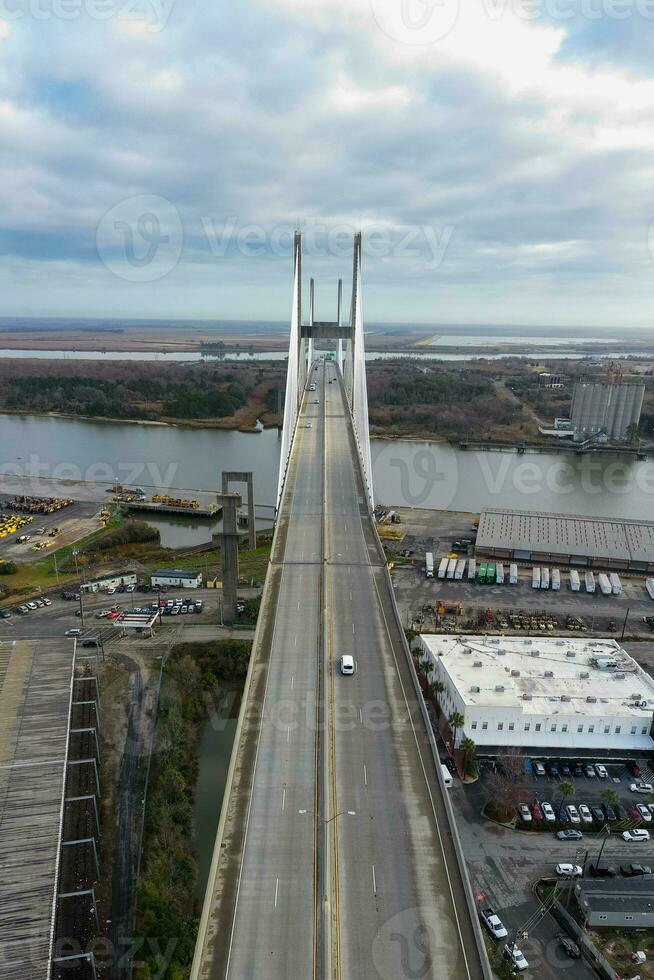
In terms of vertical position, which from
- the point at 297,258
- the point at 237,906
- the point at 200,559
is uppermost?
the point at 297,258

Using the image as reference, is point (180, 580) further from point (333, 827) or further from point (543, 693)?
point (333, 827)

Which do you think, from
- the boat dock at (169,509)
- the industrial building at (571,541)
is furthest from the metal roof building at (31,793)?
the industrial building at (571,541)

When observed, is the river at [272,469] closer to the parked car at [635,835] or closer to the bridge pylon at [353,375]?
the bridge pylon at [353,375]

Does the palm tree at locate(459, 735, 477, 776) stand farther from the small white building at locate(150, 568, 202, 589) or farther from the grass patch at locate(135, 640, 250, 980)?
the small white building at locate(150, 568, 202, 589)

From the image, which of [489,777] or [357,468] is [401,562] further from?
[489,777]

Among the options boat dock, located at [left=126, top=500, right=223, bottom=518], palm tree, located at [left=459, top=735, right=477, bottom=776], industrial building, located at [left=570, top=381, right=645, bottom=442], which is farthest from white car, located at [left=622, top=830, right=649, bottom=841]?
industrial building, located at [left=570, top=381, right=645, bottom=442]

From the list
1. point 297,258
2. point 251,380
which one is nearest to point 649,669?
point 297,258
